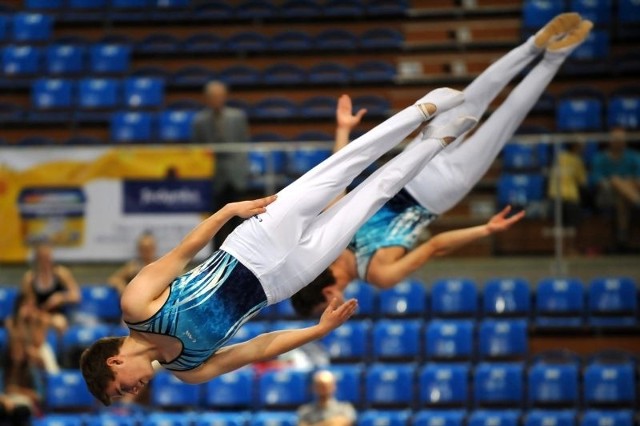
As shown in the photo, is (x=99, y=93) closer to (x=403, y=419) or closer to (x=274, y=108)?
(x=274, y=108)

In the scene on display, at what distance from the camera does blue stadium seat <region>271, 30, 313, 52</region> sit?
Result: 16.0m

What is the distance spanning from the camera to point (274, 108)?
15266mm

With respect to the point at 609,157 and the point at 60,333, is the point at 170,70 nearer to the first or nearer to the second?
the point at 60,333

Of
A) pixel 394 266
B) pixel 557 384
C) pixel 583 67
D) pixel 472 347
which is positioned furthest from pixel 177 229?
pixel 583 67

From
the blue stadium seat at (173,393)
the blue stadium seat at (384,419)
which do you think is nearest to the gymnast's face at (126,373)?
the blue stadium seat at (384,419)

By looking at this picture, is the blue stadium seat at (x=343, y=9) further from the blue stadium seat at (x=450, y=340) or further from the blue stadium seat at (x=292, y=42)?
the blue stadium seat at (x=450, y=340)

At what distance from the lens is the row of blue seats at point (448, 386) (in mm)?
10711

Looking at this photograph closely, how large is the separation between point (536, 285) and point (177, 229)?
368 centimetres

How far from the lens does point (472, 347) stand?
11.3 m

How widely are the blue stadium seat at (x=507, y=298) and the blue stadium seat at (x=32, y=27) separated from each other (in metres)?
8.31

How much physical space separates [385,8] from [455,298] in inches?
232

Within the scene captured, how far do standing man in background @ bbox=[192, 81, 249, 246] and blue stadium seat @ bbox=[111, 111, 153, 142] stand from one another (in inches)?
106

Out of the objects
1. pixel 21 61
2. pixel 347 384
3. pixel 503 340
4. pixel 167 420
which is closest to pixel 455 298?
pixel 503 340

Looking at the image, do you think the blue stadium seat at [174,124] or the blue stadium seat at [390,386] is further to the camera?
the blue stadium seat at [174,124]
